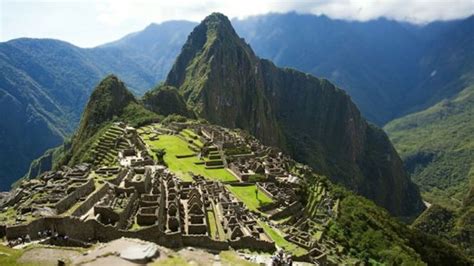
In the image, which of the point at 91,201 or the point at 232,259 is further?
the point at 91,201

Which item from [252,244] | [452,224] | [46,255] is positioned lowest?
[452,224]

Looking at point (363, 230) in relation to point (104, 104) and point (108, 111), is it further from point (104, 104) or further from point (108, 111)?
point (104, 104)

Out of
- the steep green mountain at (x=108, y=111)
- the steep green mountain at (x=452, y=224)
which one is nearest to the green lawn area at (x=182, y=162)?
the steep green mountain at (x=108, y=111)

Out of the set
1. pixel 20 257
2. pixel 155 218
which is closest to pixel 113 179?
pixel 155 218

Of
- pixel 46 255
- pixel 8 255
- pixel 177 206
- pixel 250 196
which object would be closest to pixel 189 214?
pixel 177 206

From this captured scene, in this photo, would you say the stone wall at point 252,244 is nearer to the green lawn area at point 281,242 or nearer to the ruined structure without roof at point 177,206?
the ruined structure without roof at point 177,206

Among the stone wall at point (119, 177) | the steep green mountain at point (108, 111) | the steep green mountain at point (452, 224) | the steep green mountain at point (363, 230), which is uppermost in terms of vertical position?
the steep green mountain at point (108, 111)
